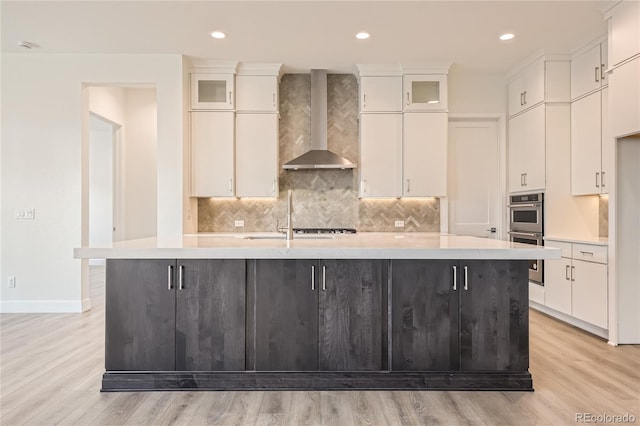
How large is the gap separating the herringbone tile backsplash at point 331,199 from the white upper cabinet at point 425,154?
0.37 metres

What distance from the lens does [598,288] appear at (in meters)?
3.49

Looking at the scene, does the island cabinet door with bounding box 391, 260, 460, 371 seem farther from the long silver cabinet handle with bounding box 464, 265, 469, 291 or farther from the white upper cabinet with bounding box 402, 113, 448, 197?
the white upper cabinet with bounding box 402, 113, 448, 197

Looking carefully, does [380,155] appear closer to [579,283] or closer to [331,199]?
[331,199]

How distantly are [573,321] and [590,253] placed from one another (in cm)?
79

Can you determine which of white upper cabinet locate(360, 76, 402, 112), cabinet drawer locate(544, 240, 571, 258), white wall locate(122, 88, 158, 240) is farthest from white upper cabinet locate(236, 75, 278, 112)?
cabinet drawer locate(544, 240, 571, 258)

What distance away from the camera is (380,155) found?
4.79 meters

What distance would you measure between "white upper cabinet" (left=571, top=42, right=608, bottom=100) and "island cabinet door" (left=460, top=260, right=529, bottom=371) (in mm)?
2563

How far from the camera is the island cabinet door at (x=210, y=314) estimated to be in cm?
243

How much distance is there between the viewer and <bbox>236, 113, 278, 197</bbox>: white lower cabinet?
4742 mm

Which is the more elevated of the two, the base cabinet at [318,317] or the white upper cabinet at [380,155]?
the white upper cabinet at [380,155]

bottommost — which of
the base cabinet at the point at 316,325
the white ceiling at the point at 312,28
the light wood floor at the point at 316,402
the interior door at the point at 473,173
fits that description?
the light wood floor at the point at 316,402

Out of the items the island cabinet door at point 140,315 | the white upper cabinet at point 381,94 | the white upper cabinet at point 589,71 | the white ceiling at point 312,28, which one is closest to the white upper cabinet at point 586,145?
the white upper cabinet at point 589,71

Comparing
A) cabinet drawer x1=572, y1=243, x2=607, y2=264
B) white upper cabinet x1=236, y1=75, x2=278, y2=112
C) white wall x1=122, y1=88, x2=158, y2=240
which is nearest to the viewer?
cabinet drawer x1=572, y1=243, x2=607, y2=264

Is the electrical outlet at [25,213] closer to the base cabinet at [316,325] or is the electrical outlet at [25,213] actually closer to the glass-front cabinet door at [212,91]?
the glass-front cabinet door at [212,91]
